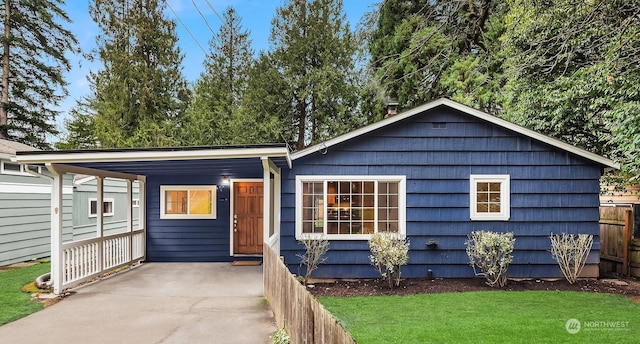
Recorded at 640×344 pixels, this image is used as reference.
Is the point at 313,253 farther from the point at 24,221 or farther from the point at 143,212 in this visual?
the point at 24,221

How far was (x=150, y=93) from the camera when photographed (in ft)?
53.7

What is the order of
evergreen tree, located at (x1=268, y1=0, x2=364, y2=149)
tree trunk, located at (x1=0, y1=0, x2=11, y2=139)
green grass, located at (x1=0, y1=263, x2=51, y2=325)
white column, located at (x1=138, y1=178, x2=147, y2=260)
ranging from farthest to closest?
1. evergreen tree, located at (x1=268, y1=0, x2=364, y2=149)
2. tree trunk, located at (x1=0, y1=0, x2=11, y2=139)
3. white column, located at (x1=138, y1=178, x2=147, y2=260)
4. green grass, located at (x1=0, y1=263, x2=51, y2=325)

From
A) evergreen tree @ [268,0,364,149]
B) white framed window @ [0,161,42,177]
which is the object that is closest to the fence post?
evergreen tree @ [268,0,364,149]

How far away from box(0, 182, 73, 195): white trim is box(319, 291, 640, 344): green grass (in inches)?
318

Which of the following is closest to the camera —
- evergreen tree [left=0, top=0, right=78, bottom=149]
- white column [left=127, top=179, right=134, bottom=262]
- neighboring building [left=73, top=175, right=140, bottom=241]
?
white column [left=127, top=179, right=134, bottom=262]

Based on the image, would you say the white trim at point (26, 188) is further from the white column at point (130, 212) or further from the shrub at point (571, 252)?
the shrub at point (571, 252)

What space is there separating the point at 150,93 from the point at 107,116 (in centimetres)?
200

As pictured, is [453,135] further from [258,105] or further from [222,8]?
[222,8]

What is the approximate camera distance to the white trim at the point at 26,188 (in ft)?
29.8

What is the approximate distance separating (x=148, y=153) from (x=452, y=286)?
534 cm

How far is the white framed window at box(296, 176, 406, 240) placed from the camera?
7.23m

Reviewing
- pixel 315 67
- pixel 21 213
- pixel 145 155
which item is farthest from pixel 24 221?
pixel 315 67

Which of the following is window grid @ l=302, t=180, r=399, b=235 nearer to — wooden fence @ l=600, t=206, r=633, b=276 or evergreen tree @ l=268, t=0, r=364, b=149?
wooden fence @ l=600, t=206, r=633, b=276

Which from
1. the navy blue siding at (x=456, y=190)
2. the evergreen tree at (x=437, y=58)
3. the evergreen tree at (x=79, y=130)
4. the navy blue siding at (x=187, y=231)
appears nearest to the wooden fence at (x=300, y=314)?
the navy blue siding at (x=456, y=190)
